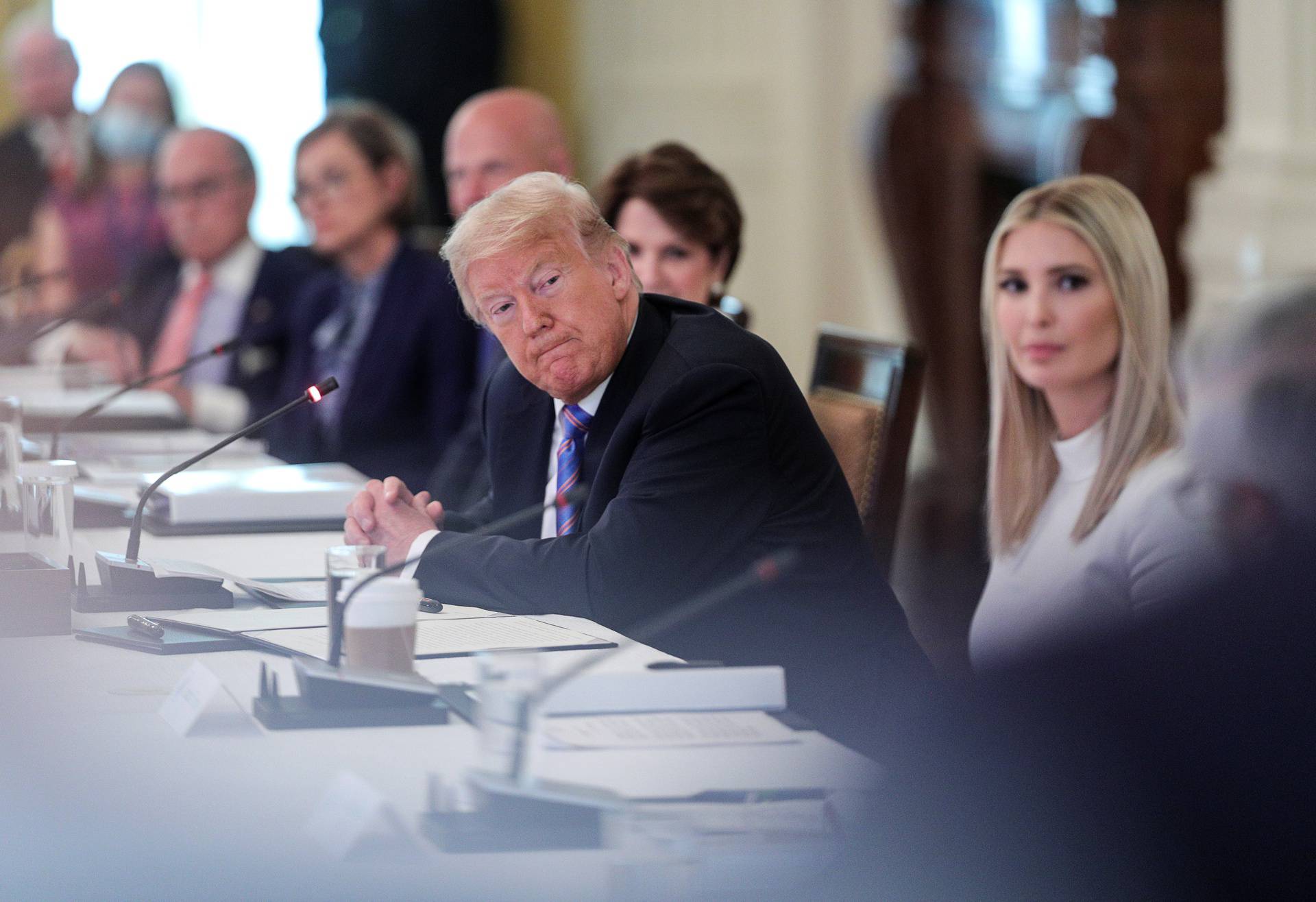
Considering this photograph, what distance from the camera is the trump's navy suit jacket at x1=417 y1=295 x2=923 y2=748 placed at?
5.87 ft

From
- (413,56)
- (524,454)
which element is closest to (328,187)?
(524,454)

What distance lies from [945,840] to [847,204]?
5.21m

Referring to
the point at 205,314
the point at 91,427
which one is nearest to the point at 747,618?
the point at 91,427

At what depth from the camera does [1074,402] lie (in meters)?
1.99

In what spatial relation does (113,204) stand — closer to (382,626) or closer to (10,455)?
(10,455)

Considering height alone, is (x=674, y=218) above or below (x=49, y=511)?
above

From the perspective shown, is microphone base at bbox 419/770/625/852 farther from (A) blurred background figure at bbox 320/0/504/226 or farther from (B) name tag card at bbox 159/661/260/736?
(A) blurred background figure at bbox 320/0/504/226

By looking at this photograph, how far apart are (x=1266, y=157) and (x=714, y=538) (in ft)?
6.92

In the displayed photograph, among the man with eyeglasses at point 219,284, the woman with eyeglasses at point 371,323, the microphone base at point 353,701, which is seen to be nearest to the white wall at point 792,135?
the man with eyeglasses at point 219,284

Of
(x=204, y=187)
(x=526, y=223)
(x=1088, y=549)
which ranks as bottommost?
(x=1088, y=549)

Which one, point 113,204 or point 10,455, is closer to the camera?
point 10,455

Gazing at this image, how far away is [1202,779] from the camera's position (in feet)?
2.03

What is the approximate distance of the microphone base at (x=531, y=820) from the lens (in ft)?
3.29

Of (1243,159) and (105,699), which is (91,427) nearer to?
(105,699)
